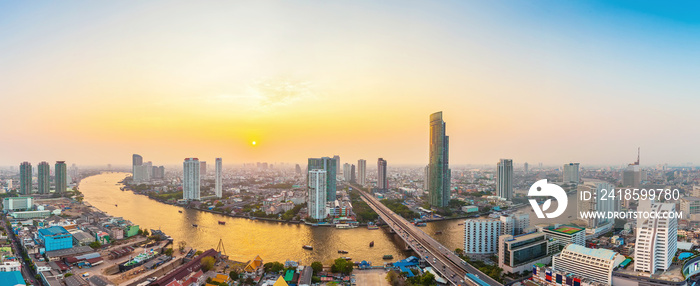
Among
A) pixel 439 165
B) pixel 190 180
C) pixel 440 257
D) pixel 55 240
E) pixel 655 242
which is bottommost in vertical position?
pixel 440 257

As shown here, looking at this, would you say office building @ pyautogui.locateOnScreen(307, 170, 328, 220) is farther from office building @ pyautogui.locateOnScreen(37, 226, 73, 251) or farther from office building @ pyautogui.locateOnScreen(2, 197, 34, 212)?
office building @ pyautogui.locateOnScreen(2, 197, 34, 212)

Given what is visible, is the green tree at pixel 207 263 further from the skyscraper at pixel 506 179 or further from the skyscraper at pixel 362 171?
the skyscraper at pixel 362 171

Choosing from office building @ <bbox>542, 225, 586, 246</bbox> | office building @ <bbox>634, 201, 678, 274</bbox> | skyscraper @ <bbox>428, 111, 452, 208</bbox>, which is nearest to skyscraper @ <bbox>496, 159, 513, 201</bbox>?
skyscraper @ <bbox>428, 111, 452, 208</bbox>

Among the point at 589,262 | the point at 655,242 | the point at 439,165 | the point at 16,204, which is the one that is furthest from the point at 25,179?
Result: the point at 655,242

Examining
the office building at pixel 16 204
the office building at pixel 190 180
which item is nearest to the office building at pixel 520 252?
the office building at pixel 190 180

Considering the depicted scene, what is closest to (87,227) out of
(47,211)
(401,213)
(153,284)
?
(47,211)

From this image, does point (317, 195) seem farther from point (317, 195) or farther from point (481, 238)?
point (481, 238)

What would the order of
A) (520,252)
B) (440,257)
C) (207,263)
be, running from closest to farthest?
(520,252) < (207,263) < (440,257)
